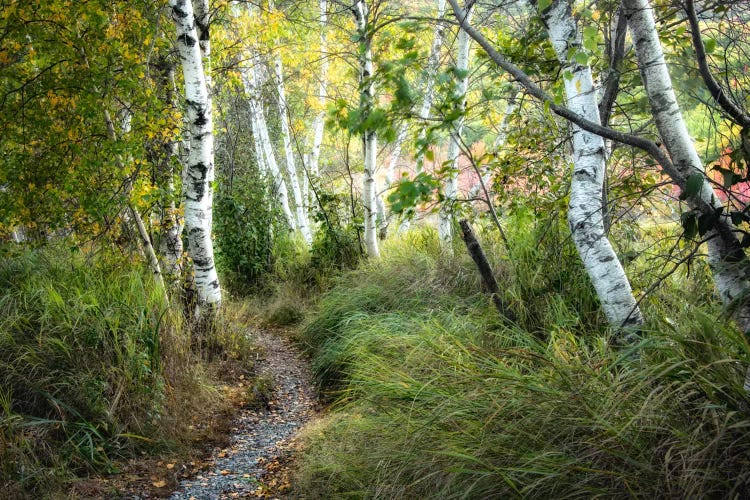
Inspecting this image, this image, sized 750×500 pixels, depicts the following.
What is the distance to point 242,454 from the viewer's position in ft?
13.5

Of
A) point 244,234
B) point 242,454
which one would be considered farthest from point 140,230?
point 244,234

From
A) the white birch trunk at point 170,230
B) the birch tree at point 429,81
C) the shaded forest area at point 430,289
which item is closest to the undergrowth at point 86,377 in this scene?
the shaded forest area at point 430,289

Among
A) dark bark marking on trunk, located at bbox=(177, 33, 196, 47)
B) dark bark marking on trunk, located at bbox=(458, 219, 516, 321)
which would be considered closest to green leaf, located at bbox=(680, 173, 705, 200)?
dark bark marking on trunk, located at bbox=(458, 219, 516, 321)

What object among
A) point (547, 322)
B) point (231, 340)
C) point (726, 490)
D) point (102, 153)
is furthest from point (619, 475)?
point (102, 153)

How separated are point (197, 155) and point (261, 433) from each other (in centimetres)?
284

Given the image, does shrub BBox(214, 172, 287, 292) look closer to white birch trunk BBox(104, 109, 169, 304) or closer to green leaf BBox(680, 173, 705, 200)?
white birch trunk BBox(104, 109, 169, 304)

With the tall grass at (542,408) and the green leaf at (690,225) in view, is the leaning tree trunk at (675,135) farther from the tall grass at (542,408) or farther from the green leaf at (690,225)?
the tall grass at (542,408)

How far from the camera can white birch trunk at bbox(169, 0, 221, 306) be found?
5152 millimetres

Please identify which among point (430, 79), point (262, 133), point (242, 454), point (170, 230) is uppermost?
point (262, 133)

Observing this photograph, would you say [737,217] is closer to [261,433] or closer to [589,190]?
[589,190]

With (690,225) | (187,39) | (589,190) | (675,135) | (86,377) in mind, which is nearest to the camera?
(690,225)

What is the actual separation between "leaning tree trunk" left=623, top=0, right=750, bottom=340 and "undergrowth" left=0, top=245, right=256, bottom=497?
3775 millimetres

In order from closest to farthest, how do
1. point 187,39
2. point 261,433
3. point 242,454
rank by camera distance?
point 242,454
point 261,433
point 187,39

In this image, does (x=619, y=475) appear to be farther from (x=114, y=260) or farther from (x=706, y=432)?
(x=114, y=260)
